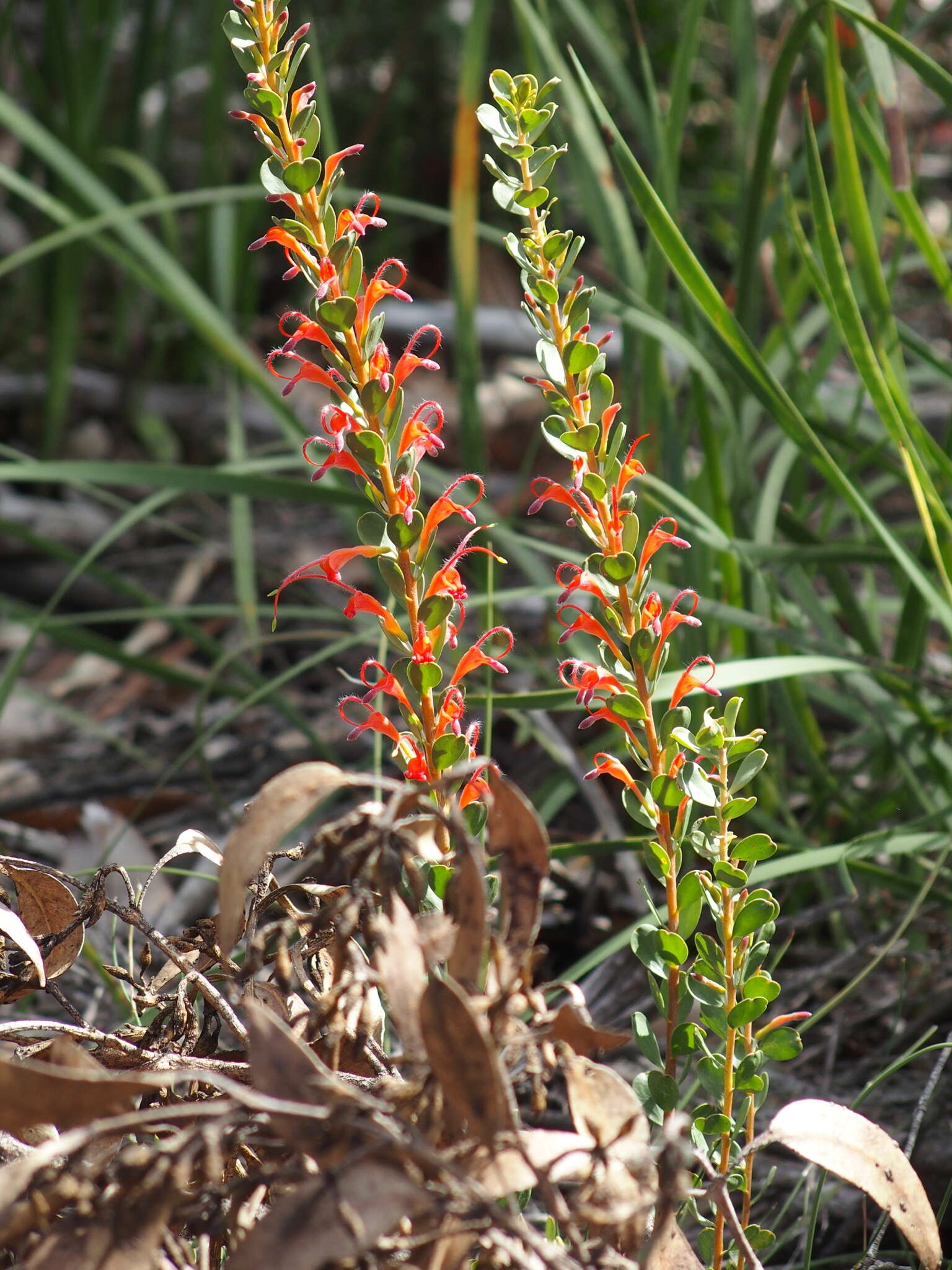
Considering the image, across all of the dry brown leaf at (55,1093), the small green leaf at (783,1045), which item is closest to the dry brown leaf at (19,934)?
the dry brown leaf at (55,1093)

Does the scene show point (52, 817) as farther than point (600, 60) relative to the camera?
Yes

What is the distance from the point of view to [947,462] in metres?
0.83

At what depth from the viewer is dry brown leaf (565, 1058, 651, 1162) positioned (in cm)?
43

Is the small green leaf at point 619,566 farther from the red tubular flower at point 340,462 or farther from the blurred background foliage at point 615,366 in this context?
the blurred background foliage at point 615,366

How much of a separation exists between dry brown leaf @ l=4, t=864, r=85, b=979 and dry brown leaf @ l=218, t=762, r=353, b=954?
0.17 metres

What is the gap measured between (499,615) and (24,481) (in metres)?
1.22

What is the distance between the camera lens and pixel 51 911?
0.58 m

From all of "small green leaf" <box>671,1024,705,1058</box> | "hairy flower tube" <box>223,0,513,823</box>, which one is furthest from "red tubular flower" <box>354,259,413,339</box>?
"small green leaf" <box>671,1024,705,1058</box>

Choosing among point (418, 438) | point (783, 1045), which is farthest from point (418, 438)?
point (783, 1045)

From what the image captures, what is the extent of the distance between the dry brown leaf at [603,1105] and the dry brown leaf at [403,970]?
60mm

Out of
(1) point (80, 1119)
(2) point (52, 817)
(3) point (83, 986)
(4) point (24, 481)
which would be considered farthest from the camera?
(4) point (24, 481)

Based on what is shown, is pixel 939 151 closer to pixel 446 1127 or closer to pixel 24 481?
pixel 24 481

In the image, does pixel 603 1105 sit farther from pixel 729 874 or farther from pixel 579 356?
pixel 579 356

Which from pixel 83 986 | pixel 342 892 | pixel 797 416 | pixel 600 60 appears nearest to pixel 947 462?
pixel 797 416
